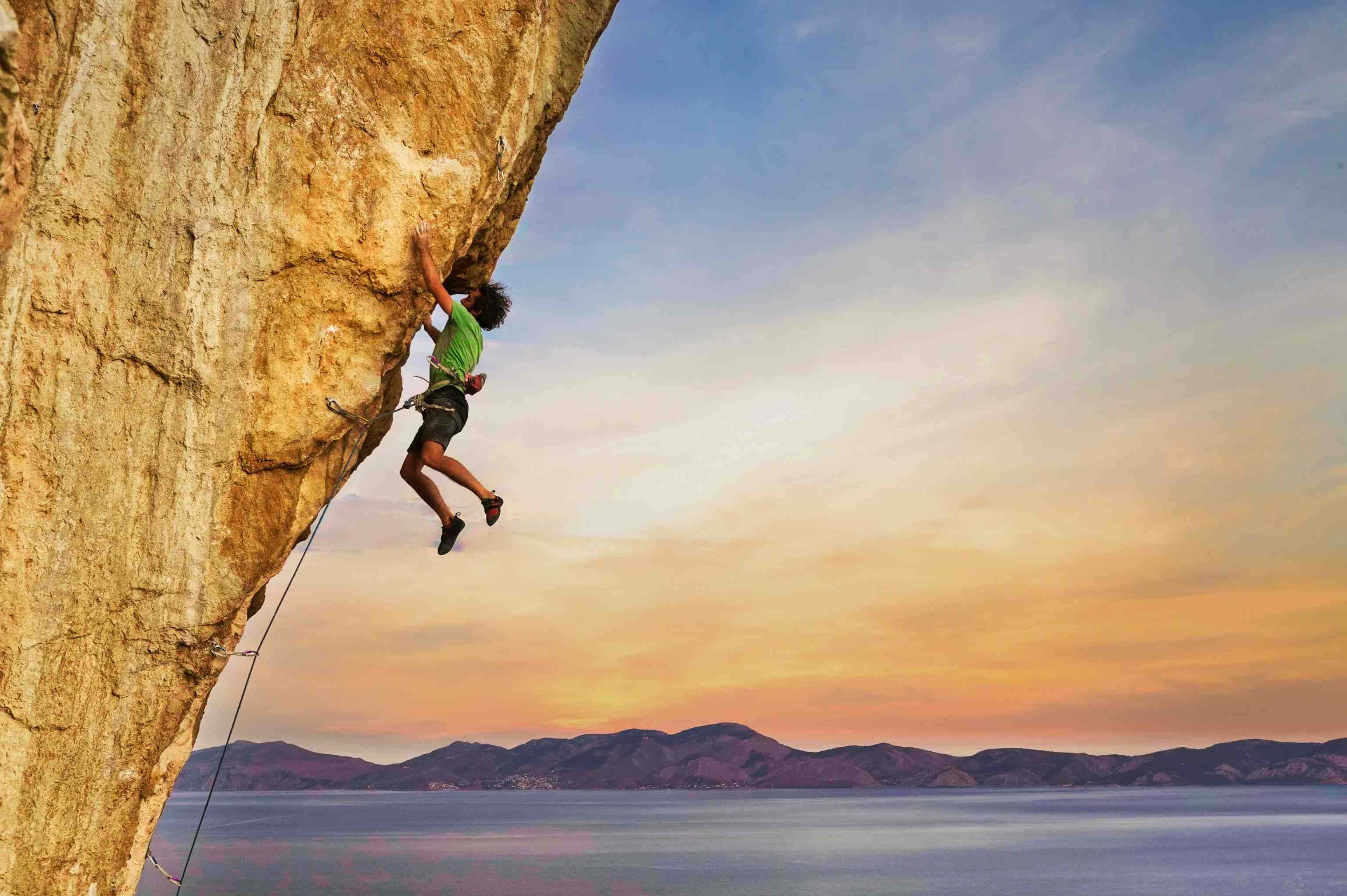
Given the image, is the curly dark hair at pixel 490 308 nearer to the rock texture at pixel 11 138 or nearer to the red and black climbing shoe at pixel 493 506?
the red and black climbing shoe at pixel 493 506

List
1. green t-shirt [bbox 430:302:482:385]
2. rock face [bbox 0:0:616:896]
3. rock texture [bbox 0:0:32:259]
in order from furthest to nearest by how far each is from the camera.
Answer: green t-shirt [bbox 430:302:482:385] → rock face [bbox 0:0:616:896] → rock texture [bbox 0:0:32:259]

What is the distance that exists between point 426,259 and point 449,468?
5.05 feet

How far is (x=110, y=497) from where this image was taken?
5.77 meters

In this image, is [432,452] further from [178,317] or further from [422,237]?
[178,317]

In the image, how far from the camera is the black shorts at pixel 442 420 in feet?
24.7

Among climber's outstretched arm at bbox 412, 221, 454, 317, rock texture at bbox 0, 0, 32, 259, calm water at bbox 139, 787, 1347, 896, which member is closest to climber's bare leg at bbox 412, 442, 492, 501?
climber's outstretched arm at bbox 412, 221, 454, 317

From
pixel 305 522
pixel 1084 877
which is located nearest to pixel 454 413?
pixel 305 522

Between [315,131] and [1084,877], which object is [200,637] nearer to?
[315,131]

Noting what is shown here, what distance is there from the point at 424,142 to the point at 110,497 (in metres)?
3.05

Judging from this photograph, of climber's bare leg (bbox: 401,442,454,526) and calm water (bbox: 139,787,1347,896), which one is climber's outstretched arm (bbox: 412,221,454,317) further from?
calm water (bbox: 139,787,1347,896)

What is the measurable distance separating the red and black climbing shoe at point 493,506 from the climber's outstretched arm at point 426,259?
1.53m

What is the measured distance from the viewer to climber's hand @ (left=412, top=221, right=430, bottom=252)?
696 centimetres

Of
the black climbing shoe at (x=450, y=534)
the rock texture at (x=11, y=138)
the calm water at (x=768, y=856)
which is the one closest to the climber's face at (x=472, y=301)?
the black climbing shoe at (x=450, y=534)

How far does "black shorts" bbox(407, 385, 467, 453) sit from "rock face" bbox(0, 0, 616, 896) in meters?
0.40
